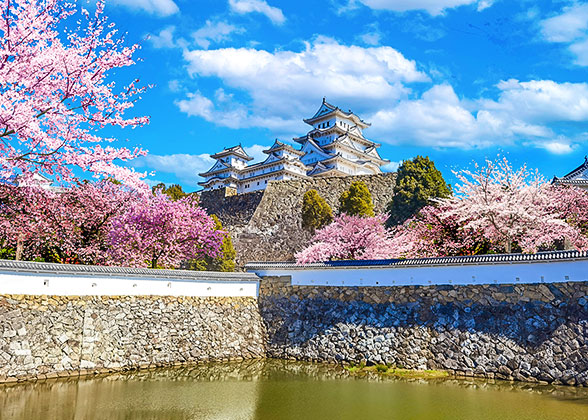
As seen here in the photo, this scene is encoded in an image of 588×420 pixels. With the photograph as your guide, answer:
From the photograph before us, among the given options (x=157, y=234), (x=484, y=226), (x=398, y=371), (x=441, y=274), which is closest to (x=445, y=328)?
(x=441, y=274)

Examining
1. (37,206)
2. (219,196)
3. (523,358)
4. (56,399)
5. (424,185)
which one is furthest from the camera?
(219,196)

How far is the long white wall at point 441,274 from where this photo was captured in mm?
11719

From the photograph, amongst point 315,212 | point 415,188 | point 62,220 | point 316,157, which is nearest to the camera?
point 62,220

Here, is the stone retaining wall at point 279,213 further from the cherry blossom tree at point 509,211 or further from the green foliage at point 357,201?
the cherry blossom tree at point 509,211

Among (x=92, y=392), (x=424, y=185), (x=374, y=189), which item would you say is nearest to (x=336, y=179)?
(x=374, y=189)

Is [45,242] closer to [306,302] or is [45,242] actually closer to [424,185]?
[306,302]

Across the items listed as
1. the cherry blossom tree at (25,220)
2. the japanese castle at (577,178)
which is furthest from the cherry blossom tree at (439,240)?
the cherry blossom tree at (25,220)

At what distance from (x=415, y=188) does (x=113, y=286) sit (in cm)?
1869

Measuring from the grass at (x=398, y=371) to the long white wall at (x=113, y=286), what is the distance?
188 inches

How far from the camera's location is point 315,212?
3091 cm

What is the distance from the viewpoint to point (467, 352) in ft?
39.4

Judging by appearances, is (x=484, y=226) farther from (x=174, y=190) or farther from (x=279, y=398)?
(x=174, y=190)

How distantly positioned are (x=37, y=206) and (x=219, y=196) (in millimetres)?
23497

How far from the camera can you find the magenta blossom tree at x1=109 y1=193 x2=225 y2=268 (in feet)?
51.4
